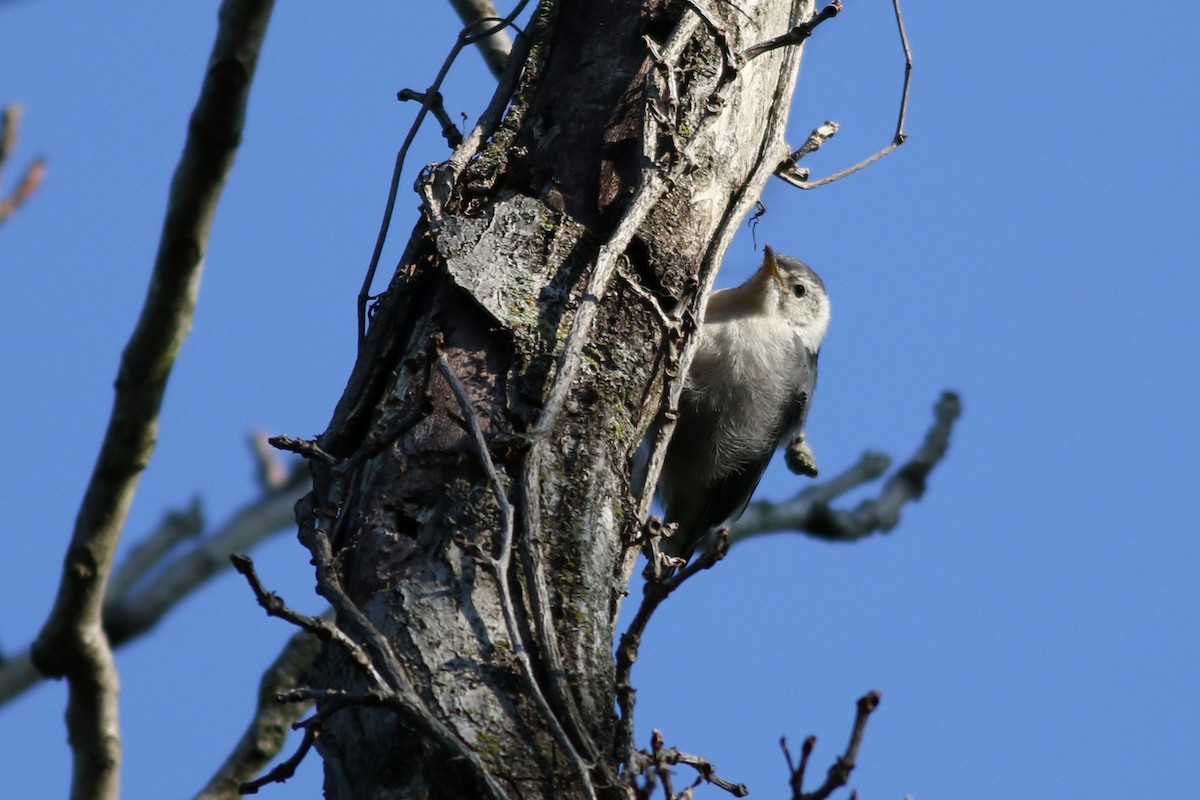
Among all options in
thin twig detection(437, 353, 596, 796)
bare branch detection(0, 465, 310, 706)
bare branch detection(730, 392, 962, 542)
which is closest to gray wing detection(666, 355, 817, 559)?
bare branch detection(730, 392, 962, 542)

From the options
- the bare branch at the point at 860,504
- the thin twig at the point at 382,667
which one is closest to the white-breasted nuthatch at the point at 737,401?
the bare branch at the point at 860,504

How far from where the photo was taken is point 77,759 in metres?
3.54

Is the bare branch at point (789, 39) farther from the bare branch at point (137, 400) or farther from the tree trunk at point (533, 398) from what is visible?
the bare branch at point (137, 400)

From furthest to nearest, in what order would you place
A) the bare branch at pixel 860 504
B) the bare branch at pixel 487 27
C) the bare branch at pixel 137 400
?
the bare branch at pixel 860 504 < the bare branch at pixel 487 27 < the bare branch at pixel 137 400

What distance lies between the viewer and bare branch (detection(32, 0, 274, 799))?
140 inches

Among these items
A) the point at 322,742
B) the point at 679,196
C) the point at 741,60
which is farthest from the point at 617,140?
the point at 322,742

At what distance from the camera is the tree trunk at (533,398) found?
87.1 inches

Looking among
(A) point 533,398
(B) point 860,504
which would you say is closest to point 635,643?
(A) point 533,398

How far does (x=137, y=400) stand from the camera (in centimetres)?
363

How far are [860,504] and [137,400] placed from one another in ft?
12.1

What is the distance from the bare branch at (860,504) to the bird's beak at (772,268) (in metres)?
1.15

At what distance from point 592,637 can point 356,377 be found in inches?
31.6

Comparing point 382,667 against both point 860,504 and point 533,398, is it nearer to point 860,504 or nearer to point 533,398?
point 533,398

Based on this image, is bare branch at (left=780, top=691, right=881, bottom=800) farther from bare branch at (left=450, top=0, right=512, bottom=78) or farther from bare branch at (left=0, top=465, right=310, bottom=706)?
bare branch at (left=450, top=0, right=512, bottom=78)
